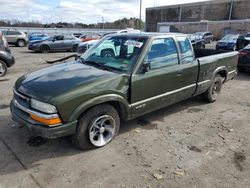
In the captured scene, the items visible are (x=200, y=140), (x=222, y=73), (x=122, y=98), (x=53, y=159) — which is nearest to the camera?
(x=53, y=159)

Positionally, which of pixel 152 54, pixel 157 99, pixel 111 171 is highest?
pixel 152 54

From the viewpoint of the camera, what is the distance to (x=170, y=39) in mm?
4562

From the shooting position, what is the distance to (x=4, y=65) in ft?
29.2

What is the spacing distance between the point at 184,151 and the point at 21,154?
8.41 feet

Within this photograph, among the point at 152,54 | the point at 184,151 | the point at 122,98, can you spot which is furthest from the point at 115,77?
the point at 184,151

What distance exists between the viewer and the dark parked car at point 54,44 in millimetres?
18375

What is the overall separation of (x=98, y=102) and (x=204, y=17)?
61.6 m

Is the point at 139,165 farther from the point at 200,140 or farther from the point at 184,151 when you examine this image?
the point at 200,140

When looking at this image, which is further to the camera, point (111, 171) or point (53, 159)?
point (53, 159)

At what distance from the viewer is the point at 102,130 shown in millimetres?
3736

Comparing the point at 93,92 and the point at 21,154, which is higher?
the point at 93,92

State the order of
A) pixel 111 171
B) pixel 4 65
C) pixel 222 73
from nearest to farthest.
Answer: pixel 111 171, pixel 222 73, pixel 4 65

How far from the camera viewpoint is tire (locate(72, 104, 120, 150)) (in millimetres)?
3439

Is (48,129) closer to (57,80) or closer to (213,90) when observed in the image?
(57,80)
